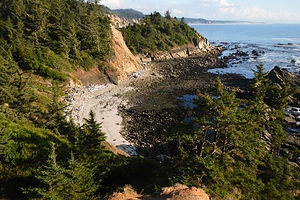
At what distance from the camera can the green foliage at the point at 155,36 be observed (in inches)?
2896

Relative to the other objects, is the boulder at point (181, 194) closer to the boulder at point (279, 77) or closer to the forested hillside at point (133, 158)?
the forested hillside at point (133, 158)

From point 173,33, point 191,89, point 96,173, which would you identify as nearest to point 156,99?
point 191,89

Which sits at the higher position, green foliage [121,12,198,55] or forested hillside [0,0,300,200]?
green foliage [121,12,198,55]

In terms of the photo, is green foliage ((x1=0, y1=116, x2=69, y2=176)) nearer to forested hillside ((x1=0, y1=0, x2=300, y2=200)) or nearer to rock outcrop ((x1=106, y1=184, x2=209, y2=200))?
forested hillside ((x1=0, y1=0, x2=300, y2=200))

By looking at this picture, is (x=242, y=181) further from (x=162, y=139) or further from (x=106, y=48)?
(x=106, y=48)

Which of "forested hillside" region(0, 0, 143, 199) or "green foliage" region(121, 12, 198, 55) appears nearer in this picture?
"forested hillside" region(0, 0, 143, 199)

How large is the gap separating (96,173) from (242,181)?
10.8 metres

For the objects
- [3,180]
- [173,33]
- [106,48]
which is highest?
[173,33]

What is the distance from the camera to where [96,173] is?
1165 cm

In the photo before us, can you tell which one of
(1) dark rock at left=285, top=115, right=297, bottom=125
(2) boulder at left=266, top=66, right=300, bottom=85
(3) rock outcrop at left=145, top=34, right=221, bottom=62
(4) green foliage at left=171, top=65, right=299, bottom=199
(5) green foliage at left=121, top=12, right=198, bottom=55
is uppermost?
(5) green foliage at left=121, top=12, right=198, bottom=55

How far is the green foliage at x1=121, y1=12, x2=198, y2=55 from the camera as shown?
241 feet

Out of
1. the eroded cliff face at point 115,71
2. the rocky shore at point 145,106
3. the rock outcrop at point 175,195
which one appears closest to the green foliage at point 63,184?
the rock outcrop at point 175,195

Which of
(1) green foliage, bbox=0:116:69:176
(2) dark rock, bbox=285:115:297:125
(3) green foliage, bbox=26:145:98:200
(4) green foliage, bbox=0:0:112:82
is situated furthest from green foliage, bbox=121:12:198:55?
(3) green foliage, bbox=26:145:98:200

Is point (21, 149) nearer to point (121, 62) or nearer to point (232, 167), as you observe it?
point (232, 167)
